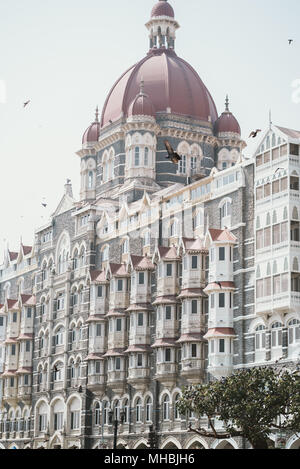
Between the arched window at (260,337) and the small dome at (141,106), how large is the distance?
26506 millimetres

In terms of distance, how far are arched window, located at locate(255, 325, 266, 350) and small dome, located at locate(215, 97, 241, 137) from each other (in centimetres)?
2833

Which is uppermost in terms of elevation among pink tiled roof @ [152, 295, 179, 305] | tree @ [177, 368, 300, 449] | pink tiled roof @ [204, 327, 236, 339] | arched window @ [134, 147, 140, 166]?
arched window @ [134, 147, 140, 166]

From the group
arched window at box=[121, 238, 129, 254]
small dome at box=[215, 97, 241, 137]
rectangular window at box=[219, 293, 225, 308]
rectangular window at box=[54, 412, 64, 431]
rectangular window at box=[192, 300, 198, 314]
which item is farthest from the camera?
small dome at box=[215, 97, 241, 137]

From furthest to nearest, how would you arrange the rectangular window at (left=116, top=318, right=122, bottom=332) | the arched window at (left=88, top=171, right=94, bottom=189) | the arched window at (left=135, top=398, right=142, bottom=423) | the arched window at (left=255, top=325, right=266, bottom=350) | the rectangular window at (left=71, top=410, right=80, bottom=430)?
the arched window at (left=88, top=171, right=94, bottom=189), the rectangular window at (left=71, top=410, right=80, bottom=430), the rectangular window at (left=116, top=318, right=122, bottom=332), the arched window at (left=135, top=398, right=142, bottom=423), the arched window at (left=255, top=325, right=266, bottom=350)

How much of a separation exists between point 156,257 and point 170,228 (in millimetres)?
2325

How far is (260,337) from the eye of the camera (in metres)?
58.4

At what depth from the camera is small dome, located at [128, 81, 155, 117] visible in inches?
3100

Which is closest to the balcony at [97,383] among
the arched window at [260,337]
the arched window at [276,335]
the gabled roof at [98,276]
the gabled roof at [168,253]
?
the gabled roof at [98,276]

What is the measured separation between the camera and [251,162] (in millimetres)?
61000

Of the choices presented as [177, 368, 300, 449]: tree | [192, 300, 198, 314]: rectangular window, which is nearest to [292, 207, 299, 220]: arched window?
[177, 368, 300, 449]: tree

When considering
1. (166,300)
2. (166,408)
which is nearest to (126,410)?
(166,408)

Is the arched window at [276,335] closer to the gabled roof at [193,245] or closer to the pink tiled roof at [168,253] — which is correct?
the gabled roof at [193,245]

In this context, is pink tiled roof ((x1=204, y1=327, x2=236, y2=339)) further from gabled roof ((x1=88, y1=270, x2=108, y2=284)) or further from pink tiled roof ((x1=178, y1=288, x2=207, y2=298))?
gabled roof ((x1=88, y1=270, x2=108, y2=284))
